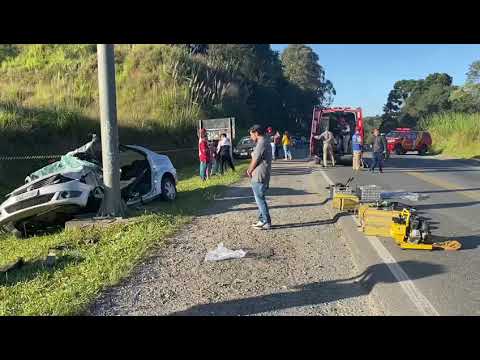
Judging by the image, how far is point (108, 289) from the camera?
16.6 feet

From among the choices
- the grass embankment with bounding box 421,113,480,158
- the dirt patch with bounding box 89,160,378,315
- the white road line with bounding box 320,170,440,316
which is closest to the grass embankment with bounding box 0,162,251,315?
the dirt patch with bounding box 89,160,378,315

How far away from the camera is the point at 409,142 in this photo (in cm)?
3225

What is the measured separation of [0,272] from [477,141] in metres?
31.4

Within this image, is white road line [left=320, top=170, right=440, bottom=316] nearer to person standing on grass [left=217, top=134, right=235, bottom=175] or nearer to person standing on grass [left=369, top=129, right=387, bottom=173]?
person standing on grass [left=217, top=134, right=235, bottom=175]

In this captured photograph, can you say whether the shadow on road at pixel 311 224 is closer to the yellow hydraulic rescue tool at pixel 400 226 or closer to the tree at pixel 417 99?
the yellow hydraulic rescue tool at pixel 400 226

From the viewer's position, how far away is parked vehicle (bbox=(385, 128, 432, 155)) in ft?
106

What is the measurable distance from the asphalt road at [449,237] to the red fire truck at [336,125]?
529 centimetres

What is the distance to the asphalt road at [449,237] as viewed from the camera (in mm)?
4812

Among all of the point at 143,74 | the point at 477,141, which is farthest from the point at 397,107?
the point at 143,74

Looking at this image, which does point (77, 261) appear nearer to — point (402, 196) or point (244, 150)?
point (402, 196)

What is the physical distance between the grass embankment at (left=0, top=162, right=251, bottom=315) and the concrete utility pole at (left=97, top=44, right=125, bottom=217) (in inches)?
26.7

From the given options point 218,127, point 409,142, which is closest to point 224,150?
point 218,127

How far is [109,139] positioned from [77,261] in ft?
9.11
